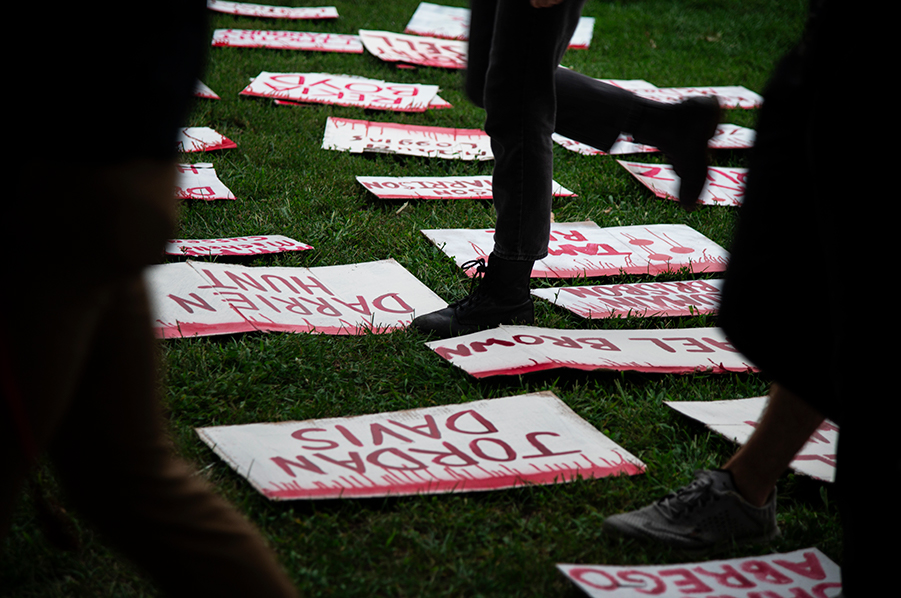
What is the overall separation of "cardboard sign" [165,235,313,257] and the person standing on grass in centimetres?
56

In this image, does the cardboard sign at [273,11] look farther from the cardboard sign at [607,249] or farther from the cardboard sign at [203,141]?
the cardboard sign at [607,249]

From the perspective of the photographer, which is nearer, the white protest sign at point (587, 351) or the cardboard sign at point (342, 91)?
the white protest sign at point (587, 351)

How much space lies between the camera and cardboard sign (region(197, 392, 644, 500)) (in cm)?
138

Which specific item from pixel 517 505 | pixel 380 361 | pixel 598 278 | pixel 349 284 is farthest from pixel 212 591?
pixel 598 278

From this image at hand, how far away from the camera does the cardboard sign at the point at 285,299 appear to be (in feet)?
6.26

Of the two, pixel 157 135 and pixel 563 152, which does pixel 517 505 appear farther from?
pixel 563 152

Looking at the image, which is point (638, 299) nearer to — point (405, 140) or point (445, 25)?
point (405, 140)

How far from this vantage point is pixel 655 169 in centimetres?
324

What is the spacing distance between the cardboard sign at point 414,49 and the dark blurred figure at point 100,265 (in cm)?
395

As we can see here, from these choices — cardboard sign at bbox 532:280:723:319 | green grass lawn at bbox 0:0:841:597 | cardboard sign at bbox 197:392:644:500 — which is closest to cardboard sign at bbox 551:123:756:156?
green grass lawn at bbox 0:0:841:597

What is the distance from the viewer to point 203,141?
3.10m

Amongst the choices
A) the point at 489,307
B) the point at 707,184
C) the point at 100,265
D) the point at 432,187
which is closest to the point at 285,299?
the point at 489,307

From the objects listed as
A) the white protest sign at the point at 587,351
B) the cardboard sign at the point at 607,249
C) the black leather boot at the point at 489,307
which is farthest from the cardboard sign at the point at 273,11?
the white protest sign at the point at 587,351

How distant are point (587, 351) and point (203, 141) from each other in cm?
191
